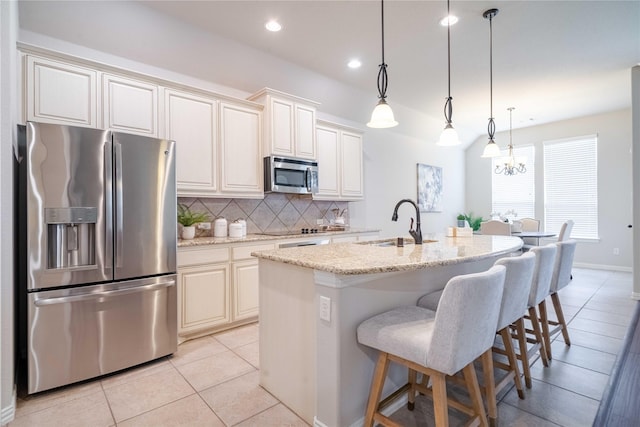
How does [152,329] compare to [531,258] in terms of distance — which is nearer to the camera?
[531,258]

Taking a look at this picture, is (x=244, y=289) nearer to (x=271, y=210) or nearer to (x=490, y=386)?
(x=271, y=210)

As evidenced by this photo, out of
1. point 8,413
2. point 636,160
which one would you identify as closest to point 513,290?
point 8,413

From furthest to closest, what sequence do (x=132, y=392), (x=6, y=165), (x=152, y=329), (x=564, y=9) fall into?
(x=564, y=9)
(x=152, y=329)
(x=132, y=392)
(x=6, y=165)

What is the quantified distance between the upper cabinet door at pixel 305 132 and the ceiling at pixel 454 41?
54cm

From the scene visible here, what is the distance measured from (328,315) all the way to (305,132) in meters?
2.92

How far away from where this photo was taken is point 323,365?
1625 mm

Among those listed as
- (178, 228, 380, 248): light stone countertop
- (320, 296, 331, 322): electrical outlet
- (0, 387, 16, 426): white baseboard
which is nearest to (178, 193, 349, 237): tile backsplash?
(178, 228, 380, 248): light stone countertop

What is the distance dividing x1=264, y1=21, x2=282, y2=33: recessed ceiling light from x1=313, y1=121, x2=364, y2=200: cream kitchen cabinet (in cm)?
146

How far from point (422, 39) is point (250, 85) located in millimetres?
1998

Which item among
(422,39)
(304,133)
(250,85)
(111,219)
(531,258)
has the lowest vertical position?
(531,258)

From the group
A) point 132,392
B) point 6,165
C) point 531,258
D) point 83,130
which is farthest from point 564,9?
point 132,392

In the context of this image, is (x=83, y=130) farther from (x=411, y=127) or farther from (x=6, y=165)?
(x=411, y=127)

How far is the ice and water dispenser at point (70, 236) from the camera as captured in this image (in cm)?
202

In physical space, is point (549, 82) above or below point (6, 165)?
above
